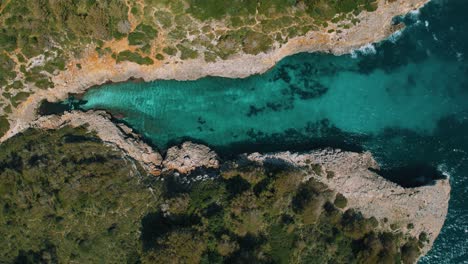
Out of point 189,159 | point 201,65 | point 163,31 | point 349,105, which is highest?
point 163,31

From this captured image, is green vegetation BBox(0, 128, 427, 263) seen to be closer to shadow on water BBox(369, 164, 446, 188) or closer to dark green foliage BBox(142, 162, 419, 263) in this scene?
dark green foliage BBox(142, 162, 419, 263)

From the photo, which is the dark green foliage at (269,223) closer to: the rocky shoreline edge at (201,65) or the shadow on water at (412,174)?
the shadow on water at (412,174)

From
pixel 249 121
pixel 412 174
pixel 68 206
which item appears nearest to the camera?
pixel 68 206

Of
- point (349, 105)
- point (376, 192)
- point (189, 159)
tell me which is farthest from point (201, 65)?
point (376, 192)

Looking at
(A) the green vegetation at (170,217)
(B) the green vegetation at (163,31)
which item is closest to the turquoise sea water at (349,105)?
(B) the green vegetation at (163,31)

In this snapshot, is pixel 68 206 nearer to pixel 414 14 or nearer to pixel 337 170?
pixel 337 170

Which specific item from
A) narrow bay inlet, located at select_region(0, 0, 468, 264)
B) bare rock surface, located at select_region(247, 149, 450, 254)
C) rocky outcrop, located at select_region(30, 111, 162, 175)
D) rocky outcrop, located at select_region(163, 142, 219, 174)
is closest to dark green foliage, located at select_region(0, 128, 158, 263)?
narrow bay inlet, located at select_region(0, 0, 468, 264)
